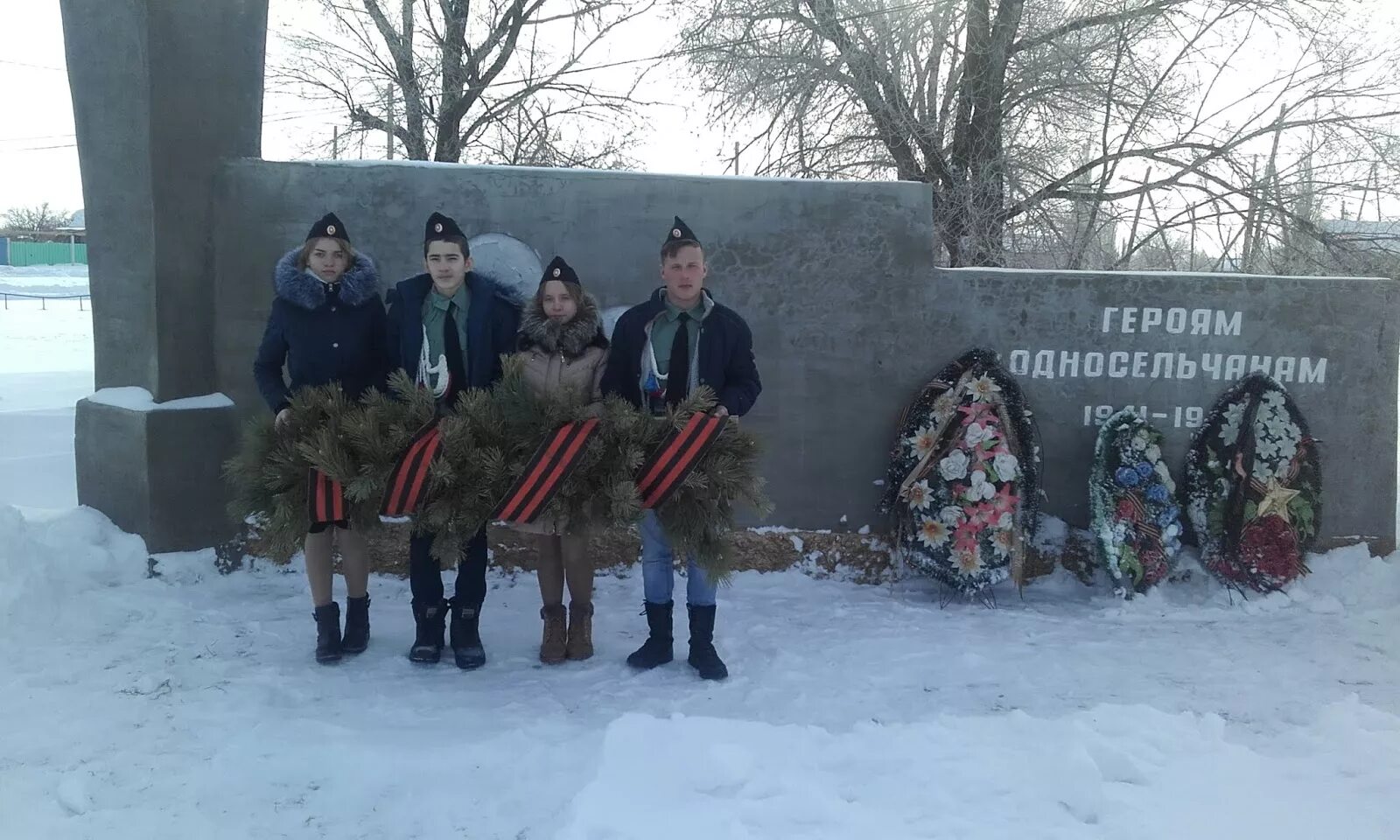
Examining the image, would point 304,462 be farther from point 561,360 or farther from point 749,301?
point 749,301

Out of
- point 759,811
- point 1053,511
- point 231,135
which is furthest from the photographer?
point 1053,511

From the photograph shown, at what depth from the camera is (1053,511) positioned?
531 centimetres

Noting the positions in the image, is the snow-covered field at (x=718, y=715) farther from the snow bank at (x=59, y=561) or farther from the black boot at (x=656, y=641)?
the black boot at (x=656, y=641)

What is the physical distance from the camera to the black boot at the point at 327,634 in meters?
3.97

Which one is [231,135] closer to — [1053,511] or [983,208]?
[1053,511]

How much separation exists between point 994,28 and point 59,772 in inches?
369

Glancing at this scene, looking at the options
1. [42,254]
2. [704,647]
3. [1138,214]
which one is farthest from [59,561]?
[42,254]

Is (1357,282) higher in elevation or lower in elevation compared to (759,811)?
higher

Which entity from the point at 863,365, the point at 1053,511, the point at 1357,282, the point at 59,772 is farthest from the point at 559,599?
the point at 1357,282

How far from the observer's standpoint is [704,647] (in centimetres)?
396

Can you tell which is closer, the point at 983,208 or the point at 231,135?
the point at 231,135

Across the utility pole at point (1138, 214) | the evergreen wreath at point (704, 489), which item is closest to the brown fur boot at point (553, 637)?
the evergreen wreath at point (704, 489)

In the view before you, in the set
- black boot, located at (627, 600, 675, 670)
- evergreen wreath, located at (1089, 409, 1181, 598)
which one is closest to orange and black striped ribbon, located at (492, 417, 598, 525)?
black boot, located at (627, 600, 675, 670)

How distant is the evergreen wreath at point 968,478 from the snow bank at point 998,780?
1383 millimetres
